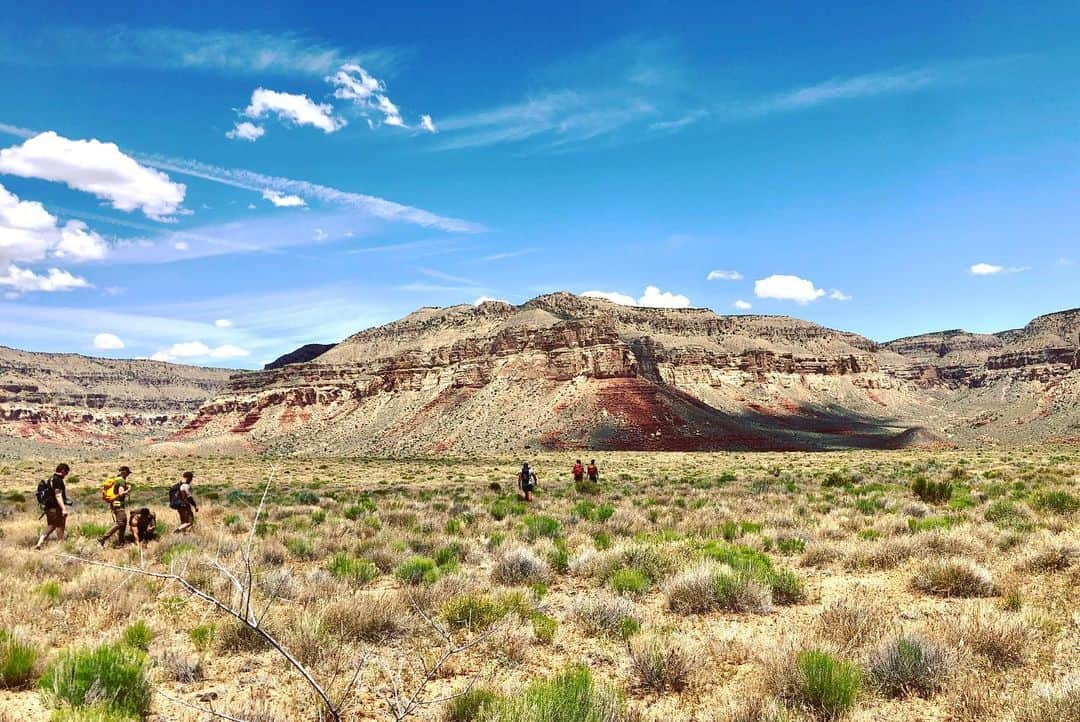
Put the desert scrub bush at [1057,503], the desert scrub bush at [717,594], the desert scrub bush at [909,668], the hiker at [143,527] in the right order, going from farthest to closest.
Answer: the desert scrub bush at [1057,503] → the hiker at [143,527] → the desert scrub bush at [717,594] → the desert scrub bush at [909,668]

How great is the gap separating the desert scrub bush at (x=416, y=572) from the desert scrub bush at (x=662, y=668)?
4.28m

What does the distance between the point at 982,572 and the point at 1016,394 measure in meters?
171

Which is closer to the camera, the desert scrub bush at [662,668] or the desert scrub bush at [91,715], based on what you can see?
the desert scrub bush at [91,715]

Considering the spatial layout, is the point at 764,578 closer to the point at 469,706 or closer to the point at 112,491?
the point at 469,706

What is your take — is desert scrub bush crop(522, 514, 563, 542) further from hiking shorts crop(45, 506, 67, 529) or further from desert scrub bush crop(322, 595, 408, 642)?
hiking shorts crop(45, 506, 67, 529)

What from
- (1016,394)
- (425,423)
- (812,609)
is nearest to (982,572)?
(812,609)

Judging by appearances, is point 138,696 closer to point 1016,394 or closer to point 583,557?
point 583,557

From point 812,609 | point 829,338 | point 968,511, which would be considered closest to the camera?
point 812,609

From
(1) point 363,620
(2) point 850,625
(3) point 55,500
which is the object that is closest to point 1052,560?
(2) point 850,625

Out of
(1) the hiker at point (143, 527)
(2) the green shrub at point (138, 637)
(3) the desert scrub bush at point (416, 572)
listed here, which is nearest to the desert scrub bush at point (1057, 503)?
(3) the desert scrub bush at point (416, 572)

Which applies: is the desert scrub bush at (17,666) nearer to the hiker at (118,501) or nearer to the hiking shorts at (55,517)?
the hiker at (118,501)

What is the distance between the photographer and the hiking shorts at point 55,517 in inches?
507

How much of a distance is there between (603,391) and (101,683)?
262 feet

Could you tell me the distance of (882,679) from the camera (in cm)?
542
